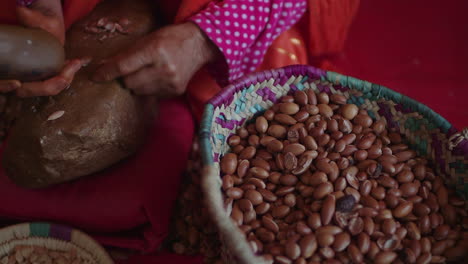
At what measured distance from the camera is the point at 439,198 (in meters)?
0.82

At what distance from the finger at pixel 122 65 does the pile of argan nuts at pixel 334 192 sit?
0.26m

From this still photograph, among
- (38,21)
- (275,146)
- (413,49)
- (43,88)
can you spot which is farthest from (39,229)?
(413,49)

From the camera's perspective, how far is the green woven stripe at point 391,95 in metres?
0.85

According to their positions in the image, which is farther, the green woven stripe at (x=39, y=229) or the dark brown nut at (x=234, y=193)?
the green woven stripe at (x=39, y=229)

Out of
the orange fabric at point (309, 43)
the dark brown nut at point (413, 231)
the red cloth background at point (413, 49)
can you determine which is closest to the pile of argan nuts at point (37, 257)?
the orange fabric at point (309, 43)

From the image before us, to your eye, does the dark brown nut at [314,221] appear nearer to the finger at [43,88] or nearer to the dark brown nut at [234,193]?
the dark brown nut at [234,193]

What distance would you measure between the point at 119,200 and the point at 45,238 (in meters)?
0.19

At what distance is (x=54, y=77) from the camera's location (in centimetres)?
89

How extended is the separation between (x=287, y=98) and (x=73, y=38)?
548mm

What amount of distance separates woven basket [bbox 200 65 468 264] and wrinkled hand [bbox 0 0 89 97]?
0.31 m

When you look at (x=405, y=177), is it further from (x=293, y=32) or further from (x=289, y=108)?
(x=293, y=32)

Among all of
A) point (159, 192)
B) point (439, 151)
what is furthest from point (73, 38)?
point (439, 151)

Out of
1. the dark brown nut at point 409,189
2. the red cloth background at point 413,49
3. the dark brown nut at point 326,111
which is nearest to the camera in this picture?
the dark brown nut at point 409,189

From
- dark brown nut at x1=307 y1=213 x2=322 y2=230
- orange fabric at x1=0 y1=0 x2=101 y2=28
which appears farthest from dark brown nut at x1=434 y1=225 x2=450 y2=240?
orange fabric at x1=0 y1=0 x2=101 y2=28
